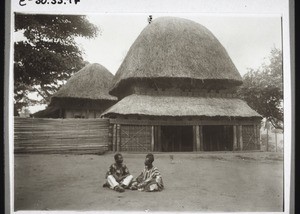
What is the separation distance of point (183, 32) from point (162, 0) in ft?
4.67

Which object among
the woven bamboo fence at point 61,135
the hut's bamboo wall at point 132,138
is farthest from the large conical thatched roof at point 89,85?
the hut's bamboo wall at point 132,138

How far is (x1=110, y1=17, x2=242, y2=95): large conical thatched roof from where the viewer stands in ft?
15.4

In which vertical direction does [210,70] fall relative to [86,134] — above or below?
above

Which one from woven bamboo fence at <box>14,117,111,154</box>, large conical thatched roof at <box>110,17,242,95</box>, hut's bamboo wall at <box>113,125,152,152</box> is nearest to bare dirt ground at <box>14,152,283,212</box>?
woven bamboo fence at <box>14,117,111,154</box>

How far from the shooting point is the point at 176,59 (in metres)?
4.98

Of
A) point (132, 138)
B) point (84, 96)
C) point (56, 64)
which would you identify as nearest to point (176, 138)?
point (132, 138)

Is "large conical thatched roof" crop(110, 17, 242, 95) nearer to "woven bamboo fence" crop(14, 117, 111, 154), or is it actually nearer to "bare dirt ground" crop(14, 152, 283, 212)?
"woven bamboo fence" crop(14, 117, 111, 154)

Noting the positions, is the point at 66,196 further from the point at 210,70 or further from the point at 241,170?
the point at 210,70

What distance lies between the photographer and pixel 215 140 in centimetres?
432

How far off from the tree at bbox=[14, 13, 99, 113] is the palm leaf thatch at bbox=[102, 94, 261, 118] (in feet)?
3.14

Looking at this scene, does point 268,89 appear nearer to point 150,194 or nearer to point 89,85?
point 150,194

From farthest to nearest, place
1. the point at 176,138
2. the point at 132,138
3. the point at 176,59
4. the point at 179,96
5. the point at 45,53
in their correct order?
1. the point at 176,59
2. the point at 179,96
3. the point at 176,138
4. the point at 132,138
5. the point at 45,53

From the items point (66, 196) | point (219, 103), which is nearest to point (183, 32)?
point (219, 103)

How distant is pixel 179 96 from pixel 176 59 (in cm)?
62
